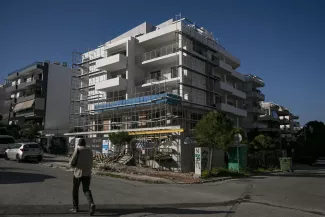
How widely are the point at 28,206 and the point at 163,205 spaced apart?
377cm

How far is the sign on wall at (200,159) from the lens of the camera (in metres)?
18.0

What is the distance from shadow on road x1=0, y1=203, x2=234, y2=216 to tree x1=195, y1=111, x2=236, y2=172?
10726mm

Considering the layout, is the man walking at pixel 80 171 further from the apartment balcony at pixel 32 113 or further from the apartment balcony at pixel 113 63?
the apartment balcony at pixel 32 113

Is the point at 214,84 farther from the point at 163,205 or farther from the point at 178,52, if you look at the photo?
the point at 163,205

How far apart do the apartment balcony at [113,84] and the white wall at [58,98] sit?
56.2 feet

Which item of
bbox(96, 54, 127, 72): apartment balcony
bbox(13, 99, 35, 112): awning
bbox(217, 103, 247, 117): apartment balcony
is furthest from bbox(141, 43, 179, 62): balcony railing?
bbox(13, 99, 35, 112): awning

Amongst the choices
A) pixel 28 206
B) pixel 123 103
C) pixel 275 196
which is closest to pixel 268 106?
pixel 123 103

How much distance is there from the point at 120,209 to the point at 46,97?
44903mm

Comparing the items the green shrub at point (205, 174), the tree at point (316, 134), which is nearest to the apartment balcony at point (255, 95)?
the tree at point (316, 134)

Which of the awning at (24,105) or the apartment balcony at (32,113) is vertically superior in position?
the awning at (24,105)

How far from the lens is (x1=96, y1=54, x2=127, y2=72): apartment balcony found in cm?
3198

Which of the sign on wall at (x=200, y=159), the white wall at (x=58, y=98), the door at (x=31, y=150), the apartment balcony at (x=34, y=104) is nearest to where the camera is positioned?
the sign on wall at (x=200, y=159)

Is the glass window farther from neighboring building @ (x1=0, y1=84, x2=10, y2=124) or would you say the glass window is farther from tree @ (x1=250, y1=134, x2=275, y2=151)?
neighboring building @ (x1=0, y1=84, x2=10, y2=124)

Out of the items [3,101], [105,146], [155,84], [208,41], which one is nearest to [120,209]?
[105,146]
